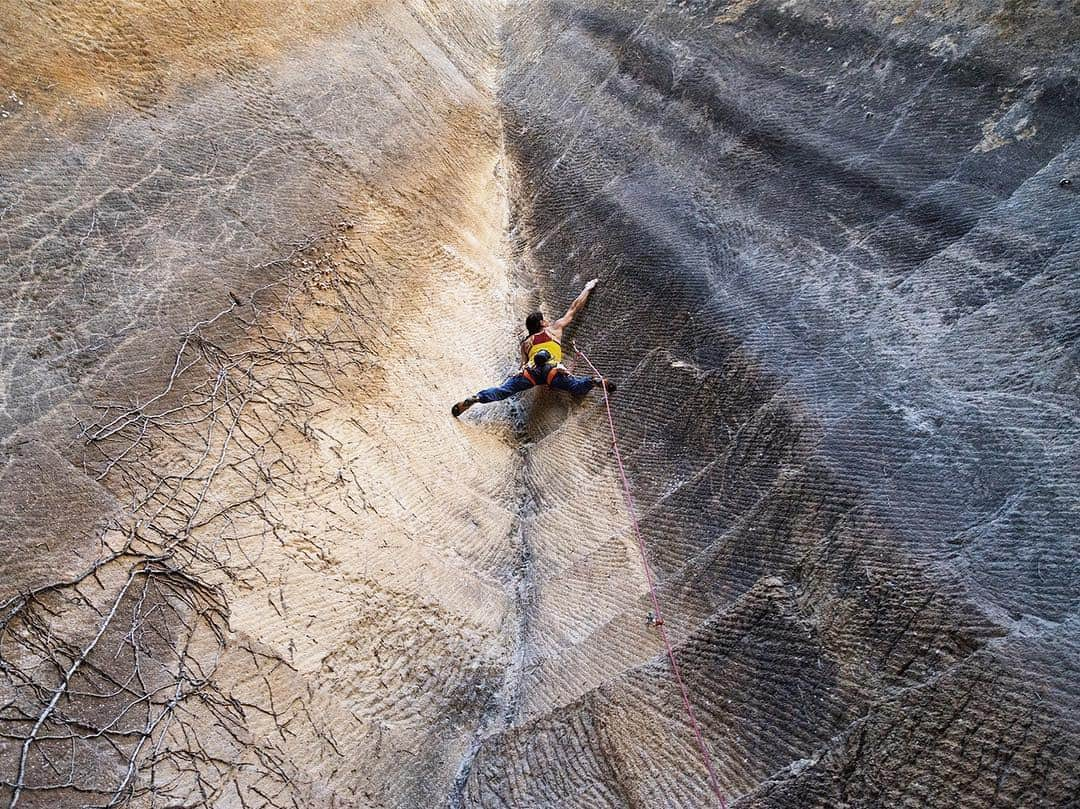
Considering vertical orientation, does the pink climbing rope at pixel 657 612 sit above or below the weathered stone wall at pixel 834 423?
below

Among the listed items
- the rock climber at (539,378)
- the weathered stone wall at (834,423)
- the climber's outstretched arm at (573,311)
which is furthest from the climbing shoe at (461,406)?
the climber's outstretched arm at (573,311)

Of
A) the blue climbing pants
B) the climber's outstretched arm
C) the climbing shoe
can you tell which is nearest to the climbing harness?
the blue climbing pants

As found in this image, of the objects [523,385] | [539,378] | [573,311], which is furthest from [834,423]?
[573,311]

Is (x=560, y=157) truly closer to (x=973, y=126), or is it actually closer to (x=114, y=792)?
(x=973, y=126)

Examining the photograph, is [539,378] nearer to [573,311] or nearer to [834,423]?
[573,311]

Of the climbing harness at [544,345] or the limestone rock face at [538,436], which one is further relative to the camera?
the climbing harness at [544,345]

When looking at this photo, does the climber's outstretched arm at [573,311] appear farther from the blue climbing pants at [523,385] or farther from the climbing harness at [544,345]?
the blue climbing pants at [523,385]
